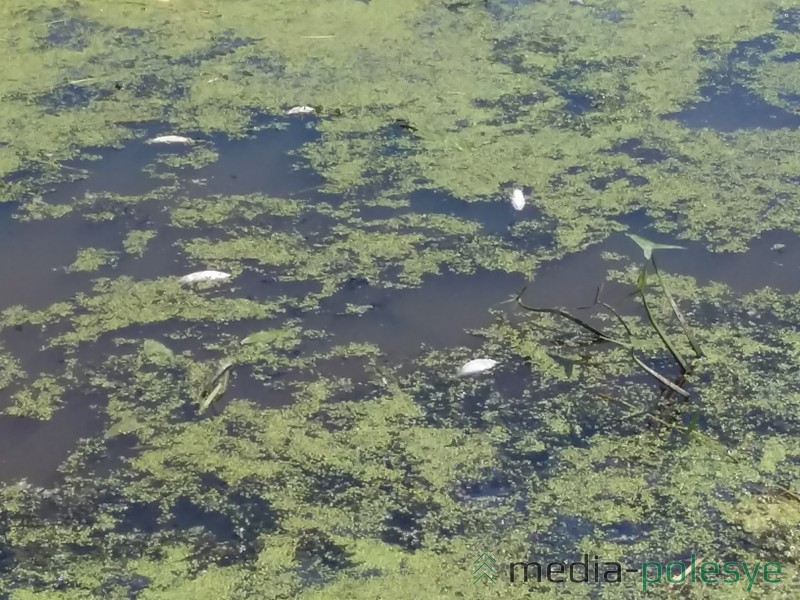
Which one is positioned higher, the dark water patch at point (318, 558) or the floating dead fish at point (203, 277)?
the floating dead fish at point (203, 277)

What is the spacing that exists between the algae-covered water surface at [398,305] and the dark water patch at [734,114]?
1cm

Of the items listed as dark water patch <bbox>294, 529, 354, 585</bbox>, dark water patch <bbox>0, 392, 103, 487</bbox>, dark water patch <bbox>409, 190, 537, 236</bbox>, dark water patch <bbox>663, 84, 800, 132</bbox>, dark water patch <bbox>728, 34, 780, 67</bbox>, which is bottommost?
dark water patch <bbox>294, 529, 354, 585</bbox>

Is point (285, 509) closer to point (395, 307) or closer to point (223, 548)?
point (223, 548)

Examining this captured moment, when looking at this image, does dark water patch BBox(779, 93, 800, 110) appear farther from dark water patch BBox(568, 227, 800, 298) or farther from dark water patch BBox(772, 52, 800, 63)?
dark water patch BBox(568, 227, 800, 298)

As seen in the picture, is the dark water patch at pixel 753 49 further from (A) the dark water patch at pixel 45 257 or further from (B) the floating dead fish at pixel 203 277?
(A) the dark water patch at pixel 45 257

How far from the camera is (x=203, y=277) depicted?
2008 mm

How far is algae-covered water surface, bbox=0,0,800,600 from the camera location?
1.48 meters

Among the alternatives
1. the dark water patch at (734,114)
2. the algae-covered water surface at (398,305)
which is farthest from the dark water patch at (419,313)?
the dark water patch at (734,114)

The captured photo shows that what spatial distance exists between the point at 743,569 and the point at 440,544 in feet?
1.42

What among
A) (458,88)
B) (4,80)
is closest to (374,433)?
(458,88)

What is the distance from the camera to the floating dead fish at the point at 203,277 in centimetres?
200

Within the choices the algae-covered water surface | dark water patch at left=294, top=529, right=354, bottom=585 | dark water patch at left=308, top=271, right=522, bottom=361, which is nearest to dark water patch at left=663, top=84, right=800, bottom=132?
the algae-covered water surface

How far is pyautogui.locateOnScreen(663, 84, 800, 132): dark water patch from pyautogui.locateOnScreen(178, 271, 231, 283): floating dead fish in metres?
1.28

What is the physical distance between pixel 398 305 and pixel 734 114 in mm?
1192
